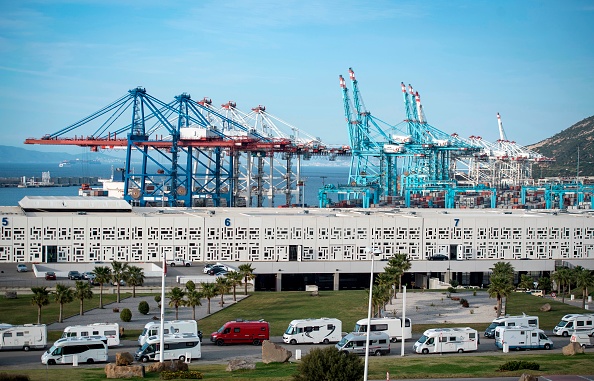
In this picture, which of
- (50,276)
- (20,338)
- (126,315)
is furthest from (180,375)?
(50,276)

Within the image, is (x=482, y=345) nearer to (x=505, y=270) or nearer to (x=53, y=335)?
(x=505, y=270)

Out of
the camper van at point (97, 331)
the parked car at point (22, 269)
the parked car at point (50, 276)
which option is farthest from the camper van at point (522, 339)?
the parked car at point (22, 269)

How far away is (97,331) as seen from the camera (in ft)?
115

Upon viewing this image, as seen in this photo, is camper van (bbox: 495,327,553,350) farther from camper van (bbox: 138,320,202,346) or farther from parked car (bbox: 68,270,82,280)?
parked car (bbox: 68,270,82,280)

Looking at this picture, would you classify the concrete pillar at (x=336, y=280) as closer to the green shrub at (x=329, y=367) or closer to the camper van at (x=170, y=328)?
the camper van at (x=170, y=328)

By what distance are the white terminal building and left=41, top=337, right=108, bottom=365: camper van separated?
28.8 metres

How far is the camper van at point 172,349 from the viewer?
32.5 meters

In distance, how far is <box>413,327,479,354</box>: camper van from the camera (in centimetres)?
3484

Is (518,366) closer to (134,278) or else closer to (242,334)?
(242,334)

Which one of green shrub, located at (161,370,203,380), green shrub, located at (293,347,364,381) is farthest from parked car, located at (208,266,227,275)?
green shrub, located at (293,347,364,381)

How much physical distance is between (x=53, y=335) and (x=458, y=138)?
15559cm

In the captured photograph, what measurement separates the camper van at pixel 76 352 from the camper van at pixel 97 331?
2152 millimetres

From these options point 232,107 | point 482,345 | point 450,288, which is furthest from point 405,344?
point 232,107

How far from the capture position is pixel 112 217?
205 ft
